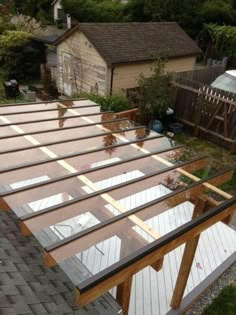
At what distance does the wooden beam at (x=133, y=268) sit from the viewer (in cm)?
288

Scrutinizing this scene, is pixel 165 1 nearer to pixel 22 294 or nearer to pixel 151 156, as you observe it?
pixel 151 156

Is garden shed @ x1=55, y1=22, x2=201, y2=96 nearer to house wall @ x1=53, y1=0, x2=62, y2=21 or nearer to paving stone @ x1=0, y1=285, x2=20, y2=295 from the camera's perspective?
paving stone @ x1=0, y1=285, x2=20, y2=295

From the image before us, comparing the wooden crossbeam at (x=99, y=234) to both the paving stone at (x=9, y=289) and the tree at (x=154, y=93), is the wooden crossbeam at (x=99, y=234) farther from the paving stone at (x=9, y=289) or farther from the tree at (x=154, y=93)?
the tree at (x=154, y=93)

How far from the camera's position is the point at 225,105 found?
1220cm

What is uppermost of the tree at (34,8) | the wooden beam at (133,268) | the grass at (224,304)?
the tree at (34,8)

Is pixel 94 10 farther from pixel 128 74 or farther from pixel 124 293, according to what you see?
pixel 124 293

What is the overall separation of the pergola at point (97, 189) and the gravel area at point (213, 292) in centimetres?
63

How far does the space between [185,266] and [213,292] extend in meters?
1.92

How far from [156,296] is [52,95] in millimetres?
14591

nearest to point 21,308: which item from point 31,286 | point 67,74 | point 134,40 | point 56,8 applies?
point 31,286

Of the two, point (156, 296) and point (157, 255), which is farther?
point (156, 296)

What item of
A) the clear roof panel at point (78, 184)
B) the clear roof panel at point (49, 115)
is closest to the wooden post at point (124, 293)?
the clear roof panel at point (78, 184)

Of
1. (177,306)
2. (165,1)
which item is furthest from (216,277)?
(165,1)

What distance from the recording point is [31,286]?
12.0ft
